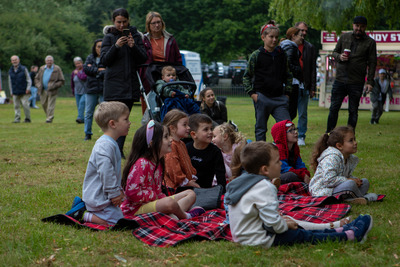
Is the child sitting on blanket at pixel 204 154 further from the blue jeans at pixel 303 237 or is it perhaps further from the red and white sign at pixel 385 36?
the red and white sign at pixel 385 36

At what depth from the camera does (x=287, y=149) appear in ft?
23.8

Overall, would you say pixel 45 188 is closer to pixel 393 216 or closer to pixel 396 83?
pixel 393 216

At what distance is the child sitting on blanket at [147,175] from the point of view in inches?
215

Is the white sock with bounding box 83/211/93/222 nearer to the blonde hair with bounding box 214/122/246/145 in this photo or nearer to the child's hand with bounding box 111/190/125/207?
the child's hand with bounding box 111/190/125/207

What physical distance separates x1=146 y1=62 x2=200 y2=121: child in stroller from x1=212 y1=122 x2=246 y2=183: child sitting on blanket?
80cm

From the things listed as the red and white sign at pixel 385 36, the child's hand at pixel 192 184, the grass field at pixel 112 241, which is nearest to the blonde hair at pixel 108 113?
the grass field at pixel 112 241

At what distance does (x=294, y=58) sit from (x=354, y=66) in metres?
1.36

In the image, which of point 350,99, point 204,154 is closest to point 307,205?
point 204,154

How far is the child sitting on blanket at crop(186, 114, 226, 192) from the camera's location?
6738 millimetres

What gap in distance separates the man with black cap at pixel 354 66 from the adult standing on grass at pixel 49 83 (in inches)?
447

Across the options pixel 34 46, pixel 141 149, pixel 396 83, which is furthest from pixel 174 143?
pixel 34 46

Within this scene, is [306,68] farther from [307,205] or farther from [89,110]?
[307,205]

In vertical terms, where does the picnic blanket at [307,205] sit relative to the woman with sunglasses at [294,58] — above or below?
below

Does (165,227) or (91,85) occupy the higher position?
(91,85)
